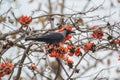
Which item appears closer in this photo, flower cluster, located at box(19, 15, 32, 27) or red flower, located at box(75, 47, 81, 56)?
red flower, located at box(75, 47, 81, 56)

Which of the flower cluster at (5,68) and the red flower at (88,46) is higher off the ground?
the red flower at (88,46)

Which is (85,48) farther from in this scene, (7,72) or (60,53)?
(7,72)

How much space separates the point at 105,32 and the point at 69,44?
0.58m

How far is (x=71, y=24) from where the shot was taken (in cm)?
593

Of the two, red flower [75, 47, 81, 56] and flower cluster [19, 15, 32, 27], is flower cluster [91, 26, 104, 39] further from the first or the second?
flower cluster [19, 15, 32, 27]

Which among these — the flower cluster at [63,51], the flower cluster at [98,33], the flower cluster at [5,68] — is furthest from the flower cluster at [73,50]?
the flower cluster at [5,68]

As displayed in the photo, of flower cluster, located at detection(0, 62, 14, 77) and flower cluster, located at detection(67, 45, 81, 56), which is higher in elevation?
flower cluster, located at detection(67, 45, 81, 56)

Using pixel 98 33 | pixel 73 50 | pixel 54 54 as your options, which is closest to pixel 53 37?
pixel 73 50

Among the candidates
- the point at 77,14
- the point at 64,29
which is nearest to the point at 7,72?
the point at 64,29

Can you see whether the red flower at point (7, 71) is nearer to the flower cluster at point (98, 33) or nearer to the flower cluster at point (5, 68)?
the flower cluster at point (5, 68)

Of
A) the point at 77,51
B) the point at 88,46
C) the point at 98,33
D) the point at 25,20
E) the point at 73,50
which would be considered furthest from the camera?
the point at 25,20

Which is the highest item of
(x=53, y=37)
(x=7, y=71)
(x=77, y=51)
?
(x=53, y=37)

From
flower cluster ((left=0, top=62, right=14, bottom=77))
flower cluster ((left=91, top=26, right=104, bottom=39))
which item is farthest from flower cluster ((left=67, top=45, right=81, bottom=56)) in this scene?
flower cluster ((left=0, top=62, right=14, bottom=77))

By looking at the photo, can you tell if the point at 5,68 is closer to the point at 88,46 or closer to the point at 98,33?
the point at 88,46
